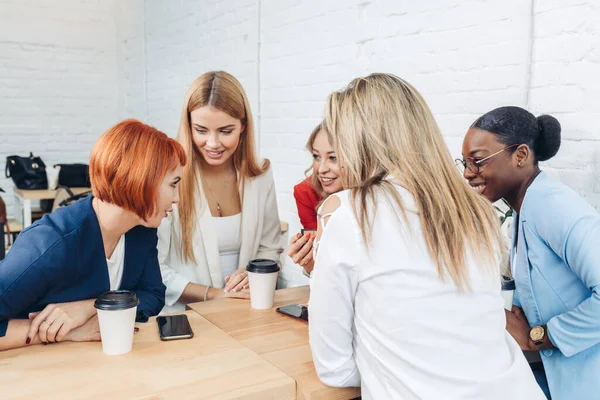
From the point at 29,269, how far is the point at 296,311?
705mm

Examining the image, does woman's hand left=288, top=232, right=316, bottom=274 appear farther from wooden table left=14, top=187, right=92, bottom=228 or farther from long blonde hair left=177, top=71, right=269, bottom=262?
wooden table left=14, top=187, right=92, bottom=228

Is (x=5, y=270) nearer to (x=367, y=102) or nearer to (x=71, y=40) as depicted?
(x=367, y=102)

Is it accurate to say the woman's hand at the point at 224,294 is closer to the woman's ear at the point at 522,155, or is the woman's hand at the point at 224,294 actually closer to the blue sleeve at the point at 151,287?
the blue sleeve at the point at 151,287

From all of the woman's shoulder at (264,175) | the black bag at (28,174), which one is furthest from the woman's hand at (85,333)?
the black bag at (28,174)

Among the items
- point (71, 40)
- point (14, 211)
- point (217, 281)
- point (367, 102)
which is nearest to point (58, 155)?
point (14, 211)

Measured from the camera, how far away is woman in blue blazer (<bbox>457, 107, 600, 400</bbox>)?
134 cm

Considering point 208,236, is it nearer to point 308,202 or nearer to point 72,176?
point 308,202

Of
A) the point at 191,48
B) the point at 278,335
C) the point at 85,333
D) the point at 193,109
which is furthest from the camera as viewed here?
the point at 191,48

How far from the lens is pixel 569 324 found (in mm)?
1366

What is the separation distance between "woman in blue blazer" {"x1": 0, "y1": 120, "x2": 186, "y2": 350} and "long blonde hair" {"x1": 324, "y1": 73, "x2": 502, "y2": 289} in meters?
0.49

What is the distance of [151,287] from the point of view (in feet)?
5.22

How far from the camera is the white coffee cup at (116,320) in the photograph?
46.1 inches

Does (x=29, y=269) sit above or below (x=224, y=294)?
above

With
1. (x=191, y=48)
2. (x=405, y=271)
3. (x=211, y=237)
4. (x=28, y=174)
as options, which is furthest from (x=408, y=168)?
(x=28, y=174)
